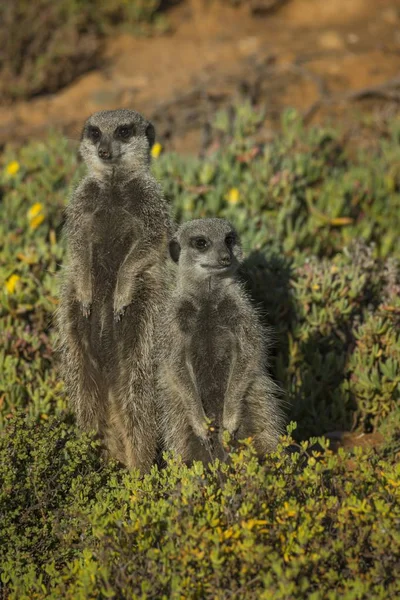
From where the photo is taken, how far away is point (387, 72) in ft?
31.8

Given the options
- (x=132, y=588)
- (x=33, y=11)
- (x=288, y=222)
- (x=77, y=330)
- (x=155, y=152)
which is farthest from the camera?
(x=33, y=11)

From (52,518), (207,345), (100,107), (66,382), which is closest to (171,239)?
(207,345)

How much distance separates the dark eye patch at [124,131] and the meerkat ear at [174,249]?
0.75 meters

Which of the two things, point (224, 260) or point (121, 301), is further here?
point (121, 301)

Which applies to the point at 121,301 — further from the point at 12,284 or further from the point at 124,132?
the point at 12,284

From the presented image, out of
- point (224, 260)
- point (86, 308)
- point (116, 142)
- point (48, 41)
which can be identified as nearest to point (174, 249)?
point (224, 260)

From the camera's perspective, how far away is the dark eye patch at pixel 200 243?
4.26m

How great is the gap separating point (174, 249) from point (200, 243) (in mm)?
215

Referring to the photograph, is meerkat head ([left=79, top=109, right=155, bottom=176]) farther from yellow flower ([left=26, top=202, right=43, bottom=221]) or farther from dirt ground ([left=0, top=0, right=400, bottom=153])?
dirt ground ([left=0, top=0, right=400, bottom=153])

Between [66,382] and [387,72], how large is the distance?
6338 mm

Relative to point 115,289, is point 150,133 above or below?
above

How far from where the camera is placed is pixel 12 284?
5.61 meters

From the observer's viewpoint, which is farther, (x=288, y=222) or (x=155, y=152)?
(x=155, y=152)

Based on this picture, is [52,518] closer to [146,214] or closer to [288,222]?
[146,214]
